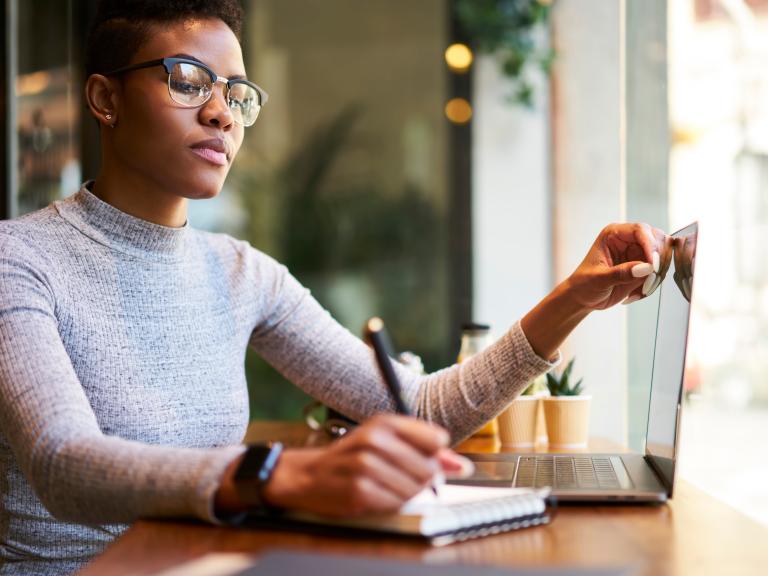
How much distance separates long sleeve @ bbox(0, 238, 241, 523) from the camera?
0.88 m

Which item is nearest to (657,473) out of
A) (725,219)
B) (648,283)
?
(648,283)

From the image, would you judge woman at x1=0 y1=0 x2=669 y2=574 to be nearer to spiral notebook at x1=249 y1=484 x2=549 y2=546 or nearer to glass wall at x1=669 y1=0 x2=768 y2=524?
spiral notebook at x1=249 y1=484 x2=549 y2=546

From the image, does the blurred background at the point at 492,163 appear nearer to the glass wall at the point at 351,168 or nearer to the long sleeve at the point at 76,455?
the glass wall at the point at 351,168

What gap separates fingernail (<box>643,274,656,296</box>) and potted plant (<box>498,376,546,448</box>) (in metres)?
0.39

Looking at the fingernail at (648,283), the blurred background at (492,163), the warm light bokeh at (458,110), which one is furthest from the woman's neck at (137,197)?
the warm light bokeh at (458,110)

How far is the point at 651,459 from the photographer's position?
125 cm

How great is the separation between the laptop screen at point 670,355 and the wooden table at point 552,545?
15 centimetres

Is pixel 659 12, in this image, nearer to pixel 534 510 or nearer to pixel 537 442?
pixel 537 442

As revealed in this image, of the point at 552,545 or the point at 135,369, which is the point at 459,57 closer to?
the point at 135,369

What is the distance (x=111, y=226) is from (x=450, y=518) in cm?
75

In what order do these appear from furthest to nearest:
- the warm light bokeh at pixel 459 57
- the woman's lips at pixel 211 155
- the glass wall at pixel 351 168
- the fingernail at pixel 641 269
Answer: the glass wall at pixel 351 168 → the warm light bokeh at pixel 459 57 → the woman's lips at pixel 211 155 → the fingernail at pixel 641 269

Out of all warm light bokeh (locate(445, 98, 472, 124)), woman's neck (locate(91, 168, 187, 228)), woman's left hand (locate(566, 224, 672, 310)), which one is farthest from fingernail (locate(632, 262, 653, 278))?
warm light bokeh (locate(445, 98, 472, 124))

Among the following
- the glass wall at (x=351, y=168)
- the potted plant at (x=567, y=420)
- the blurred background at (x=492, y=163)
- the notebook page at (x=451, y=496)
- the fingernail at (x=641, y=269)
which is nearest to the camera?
the notebook page at (x=451, y=496)

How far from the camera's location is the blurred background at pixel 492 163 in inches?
66.9
